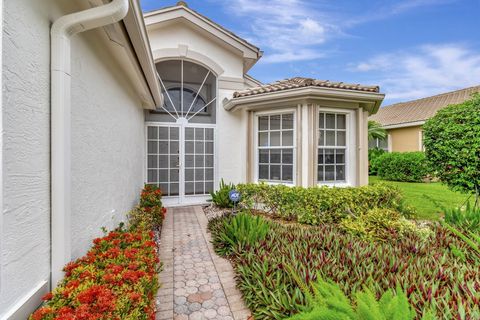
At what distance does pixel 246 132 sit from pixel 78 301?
6.91 metres

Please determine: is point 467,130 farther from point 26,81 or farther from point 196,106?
point 26,81

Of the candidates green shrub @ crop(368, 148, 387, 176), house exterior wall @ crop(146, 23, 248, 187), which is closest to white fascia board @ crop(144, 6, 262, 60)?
house exterior wall @ crop(146, 23, 248, 187)

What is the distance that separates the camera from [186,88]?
8.73 metres

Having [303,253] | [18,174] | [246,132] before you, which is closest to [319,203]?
[303,253]

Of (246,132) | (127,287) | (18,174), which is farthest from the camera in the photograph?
(246,132)

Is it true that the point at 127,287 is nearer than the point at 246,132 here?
Yes

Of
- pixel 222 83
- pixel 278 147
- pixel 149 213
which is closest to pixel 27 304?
pixel 149 213

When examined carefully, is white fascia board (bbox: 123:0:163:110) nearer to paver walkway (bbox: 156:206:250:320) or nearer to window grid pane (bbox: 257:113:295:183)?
paver walkway (bbox: 156:206:250:320)

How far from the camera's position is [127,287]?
1974 millimetres

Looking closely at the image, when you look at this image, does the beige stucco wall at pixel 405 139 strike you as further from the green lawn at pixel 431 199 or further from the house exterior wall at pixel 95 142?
the house exterior wall at pixel 95 142

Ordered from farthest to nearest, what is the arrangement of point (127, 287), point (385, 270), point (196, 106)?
point (196, 106)
point (385, 270)
point (127, 287)

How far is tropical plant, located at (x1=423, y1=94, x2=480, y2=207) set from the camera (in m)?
6.08

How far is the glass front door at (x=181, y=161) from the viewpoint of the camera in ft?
27.4

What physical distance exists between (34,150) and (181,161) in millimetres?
6650
